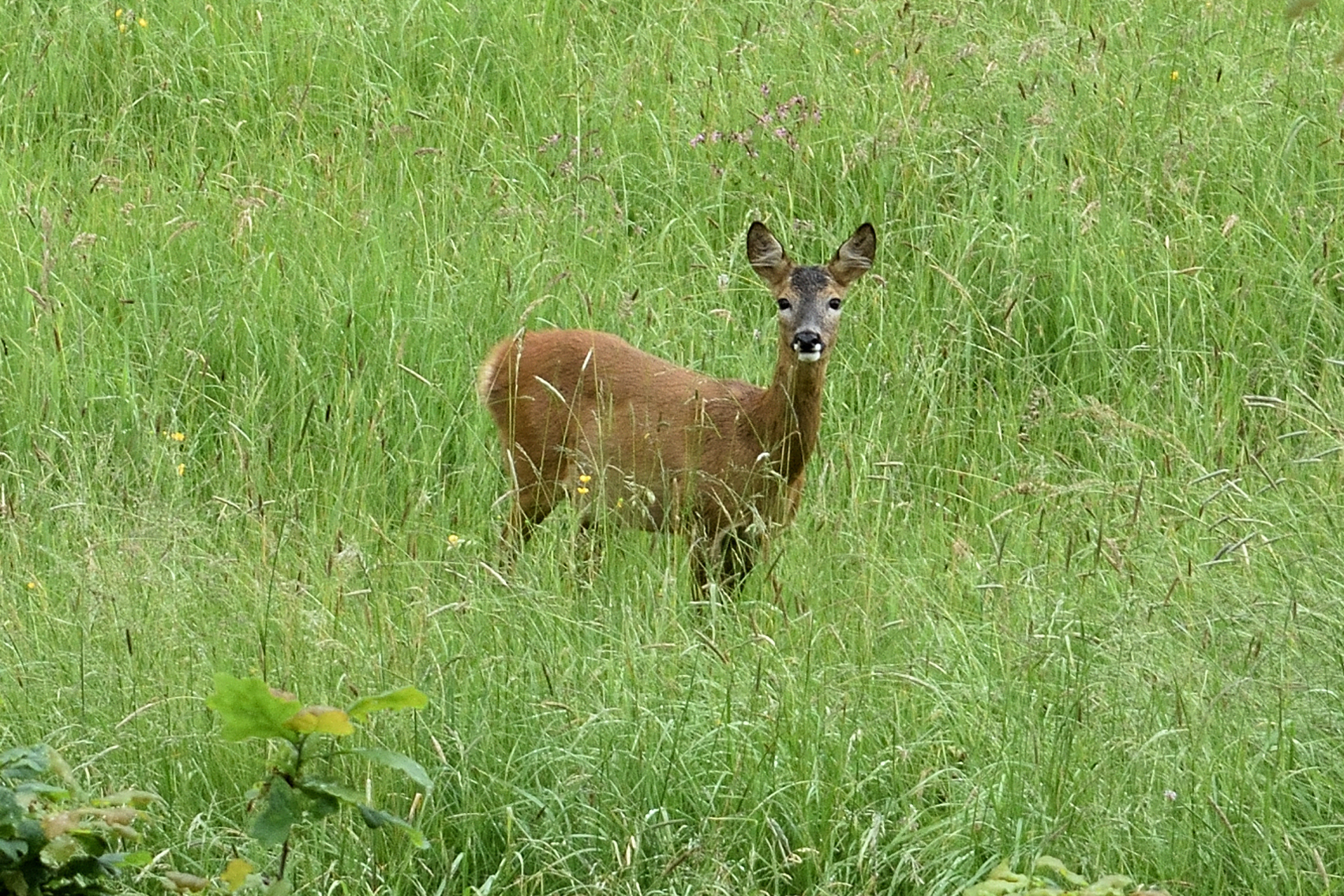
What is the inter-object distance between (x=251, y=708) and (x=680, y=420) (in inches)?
134

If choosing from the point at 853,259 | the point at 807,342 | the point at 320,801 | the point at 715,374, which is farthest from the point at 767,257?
the point at 320,801

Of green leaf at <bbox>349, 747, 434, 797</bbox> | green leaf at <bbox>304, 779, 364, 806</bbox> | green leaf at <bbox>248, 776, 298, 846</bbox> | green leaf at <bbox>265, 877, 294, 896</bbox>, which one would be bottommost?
green leaf at <bbox>265, 877, 294, 896</bbox>

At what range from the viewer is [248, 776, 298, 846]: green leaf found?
249cm

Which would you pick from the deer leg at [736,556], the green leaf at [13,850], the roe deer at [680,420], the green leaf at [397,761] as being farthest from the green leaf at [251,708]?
the roe deer at [680,420]

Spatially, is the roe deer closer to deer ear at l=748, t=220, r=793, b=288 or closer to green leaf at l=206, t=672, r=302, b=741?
deer ear at l=748, t=220, r=793, b=288

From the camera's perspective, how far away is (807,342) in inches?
217

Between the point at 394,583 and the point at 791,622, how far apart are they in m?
0.92

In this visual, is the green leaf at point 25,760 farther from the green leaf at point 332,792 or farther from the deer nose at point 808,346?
the deer nose at point 808,346

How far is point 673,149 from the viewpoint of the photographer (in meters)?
7.34

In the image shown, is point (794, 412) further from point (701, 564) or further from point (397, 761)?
point (397, 761)

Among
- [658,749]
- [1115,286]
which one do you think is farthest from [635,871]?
[1115,286]

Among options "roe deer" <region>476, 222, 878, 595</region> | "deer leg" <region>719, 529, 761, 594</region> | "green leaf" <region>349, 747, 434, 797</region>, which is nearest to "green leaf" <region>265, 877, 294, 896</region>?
"green leaf" <region>349, 747, 434, 797</region>

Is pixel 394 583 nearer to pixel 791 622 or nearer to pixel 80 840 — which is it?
pixel 791 622

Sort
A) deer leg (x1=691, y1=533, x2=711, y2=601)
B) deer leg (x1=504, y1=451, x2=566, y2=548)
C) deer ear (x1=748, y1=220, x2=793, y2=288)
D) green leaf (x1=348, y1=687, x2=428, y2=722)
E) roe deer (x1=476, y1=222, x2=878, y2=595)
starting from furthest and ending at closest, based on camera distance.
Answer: deer leg (x1=504, y1=451, x2=566, y2=548) → deer ear (x1=748, y1=220, x2=793, y2=288) → roe deer (x1=476, y1=222, x2=878, y2=595) → deer leg (x1=691, y1=533, x2=711, y2=601) → green leaf (x1=348, y1=687, x2=428, y2=722)
